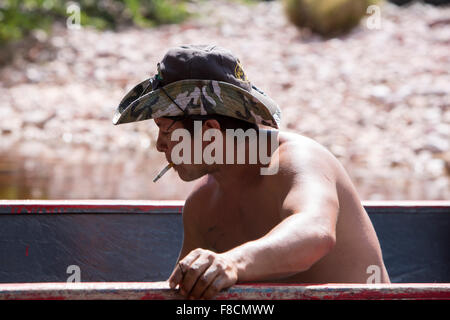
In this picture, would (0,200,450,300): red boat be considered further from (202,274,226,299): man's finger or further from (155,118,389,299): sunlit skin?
(202,274,226,299): man's finger

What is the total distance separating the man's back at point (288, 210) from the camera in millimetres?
2031

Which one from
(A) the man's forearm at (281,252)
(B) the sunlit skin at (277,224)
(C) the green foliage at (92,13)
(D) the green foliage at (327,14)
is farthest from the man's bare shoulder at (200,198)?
(D) the green foliage at (327,14)

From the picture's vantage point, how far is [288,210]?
6.27 ft

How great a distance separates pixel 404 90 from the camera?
9477mm

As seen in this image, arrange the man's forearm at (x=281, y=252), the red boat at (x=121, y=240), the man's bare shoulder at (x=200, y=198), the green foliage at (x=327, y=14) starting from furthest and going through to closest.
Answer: the green foliage at (x=327, y=14), the red boat at (x=121, y=240), the man's bare shoulder at (x=200, y=198), the man's forearm at (x=281, y=252)

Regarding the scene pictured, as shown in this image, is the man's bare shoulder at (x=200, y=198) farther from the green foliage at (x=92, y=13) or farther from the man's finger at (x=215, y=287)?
the green foliage at (x=92, y=13)

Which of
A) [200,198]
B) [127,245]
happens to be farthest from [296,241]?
[127,245]

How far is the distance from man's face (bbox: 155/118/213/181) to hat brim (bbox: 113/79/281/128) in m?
0.05

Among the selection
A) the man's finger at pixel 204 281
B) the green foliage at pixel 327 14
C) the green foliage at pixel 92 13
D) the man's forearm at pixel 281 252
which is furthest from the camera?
the green foliage at pixel 327 14

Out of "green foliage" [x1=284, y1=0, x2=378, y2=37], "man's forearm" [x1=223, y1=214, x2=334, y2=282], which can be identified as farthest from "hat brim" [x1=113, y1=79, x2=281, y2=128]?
"green foliage" [x1=284, y1=0, x2=378, y2=37]

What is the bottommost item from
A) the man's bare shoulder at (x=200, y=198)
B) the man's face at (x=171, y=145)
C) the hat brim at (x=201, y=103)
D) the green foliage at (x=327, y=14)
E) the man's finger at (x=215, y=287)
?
the green foliage at (x=327, y=14)

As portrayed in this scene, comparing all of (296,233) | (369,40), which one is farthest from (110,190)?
(369,40)

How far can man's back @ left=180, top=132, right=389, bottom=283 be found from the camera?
2.03 m

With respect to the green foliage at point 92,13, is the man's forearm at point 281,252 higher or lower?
higher
